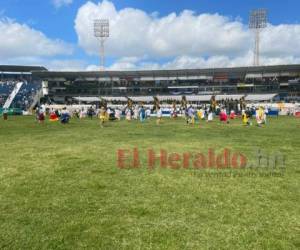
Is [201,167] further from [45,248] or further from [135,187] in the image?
[45,248]

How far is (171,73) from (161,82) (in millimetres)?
4042

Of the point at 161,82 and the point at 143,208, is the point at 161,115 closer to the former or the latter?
the point at 143,208

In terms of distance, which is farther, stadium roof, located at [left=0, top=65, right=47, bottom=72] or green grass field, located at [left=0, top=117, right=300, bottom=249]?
stadium roof, located at [left=0, top=65, right=47, bottom=72]

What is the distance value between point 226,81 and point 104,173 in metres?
85.7

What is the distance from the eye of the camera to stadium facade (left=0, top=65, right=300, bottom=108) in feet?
287

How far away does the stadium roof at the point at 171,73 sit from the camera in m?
86.3

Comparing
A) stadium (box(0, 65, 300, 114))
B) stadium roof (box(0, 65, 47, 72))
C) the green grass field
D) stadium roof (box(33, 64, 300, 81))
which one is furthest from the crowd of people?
stadium roof (box(0, 65, 47, 72))

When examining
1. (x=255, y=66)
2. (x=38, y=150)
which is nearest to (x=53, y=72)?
(x=255, y=66)

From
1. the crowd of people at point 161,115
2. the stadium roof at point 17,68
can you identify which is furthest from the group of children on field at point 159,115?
the stadium roof at point 17,68

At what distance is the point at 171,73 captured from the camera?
93.7 meters

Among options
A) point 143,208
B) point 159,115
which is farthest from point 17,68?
point 143,208

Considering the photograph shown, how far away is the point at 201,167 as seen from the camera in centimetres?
1109

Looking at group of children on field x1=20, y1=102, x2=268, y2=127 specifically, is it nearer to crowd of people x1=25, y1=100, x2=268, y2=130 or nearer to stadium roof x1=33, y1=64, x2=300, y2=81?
crowd of people x1=25, y1=100, x2=268, y2=130

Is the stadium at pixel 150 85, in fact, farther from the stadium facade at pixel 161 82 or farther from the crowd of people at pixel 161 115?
the crowd of people at pixel 161 115
